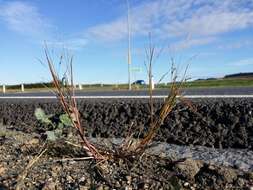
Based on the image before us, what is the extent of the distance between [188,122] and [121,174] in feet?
4.36

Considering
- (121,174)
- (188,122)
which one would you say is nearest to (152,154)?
(121,174)

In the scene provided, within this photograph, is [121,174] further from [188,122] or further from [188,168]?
[188,122]

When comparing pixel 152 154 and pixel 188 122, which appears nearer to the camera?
pixel 152 154

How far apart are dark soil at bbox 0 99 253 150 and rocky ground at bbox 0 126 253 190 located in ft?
1.82

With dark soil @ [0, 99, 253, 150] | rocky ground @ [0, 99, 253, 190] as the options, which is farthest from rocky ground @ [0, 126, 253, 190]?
dark soil @ [0, 99, 253, 150]

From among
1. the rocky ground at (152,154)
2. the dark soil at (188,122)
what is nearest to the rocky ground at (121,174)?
the rocky ground at (152,154)

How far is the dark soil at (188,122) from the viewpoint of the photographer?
403 centimetres

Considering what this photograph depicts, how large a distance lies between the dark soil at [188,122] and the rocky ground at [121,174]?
555mm

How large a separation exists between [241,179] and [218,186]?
17 centimetres

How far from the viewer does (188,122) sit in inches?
169

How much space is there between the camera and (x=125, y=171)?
10.7 feet

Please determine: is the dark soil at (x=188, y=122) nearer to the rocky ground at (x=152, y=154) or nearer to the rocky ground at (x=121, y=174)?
the rocky ground at (x=152, y=154)

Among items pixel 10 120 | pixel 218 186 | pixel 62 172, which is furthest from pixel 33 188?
pixel 10 120

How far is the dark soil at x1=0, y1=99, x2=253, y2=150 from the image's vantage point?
4.03 metres
